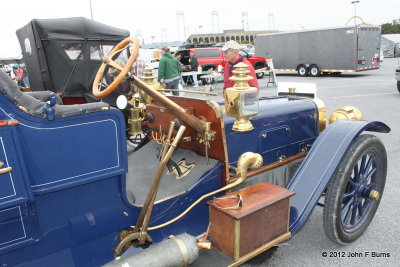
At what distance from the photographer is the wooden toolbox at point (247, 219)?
1736 millimetres

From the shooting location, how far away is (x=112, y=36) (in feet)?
16.2

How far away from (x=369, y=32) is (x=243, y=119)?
1452 cm

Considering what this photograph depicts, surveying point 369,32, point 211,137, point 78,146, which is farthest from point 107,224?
point 369,32

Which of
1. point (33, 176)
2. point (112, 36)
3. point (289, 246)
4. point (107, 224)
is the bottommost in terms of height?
point (289, 246)

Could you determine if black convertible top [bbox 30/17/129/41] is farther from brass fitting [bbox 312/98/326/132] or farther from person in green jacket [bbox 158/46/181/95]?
brass fitting [bbox 312/98/326/132]

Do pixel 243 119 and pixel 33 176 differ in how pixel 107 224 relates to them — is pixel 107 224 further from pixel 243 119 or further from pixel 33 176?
pixel 243 119

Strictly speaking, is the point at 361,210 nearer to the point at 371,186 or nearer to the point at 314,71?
the point at 371,186

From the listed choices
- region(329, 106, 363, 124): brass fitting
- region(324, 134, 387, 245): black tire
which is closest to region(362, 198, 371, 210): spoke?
region(324, 134, 387, 245): black tire

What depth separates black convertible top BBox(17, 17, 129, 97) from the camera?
430 centimetres

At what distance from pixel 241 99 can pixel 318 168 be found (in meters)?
0.87

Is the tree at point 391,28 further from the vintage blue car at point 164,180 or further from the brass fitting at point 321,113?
the vintage blue car at point 164,180

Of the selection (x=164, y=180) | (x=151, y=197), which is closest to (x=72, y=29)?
(x=164, y=180)

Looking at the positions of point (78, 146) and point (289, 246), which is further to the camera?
point (289, 246)

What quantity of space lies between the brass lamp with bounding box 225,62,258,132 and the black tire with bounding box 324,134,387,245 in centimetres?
87
